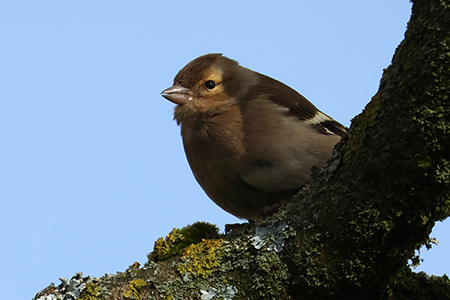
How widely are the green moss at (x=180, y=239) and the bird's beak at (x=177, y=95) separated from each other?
192 centimetres

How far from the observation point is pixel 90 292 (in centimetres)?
361

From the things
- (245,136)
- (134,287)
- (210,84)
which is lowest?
(134,287)

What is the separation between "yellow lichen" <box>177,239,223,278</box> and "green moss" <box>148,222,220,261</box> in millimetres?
162

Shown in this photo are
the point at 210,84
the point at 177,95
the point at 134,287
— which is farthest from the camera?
the point at 210,84

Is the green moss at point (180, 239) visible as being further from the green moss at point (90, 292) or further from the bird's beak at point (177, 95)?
the bird's beak at point (177, 95)

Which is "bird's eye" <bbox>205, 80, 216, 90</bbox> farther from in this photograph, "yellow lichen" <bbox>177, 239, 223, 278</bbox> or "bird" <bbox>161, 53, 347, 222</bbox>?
"yellow lichen" <bbox>177, 239, 223, 278</bbox>

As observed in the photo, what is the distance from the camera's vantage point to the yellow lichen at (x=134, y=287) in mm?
3492

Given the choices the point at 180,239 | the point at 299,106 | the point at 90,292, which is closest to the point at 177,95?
the point at 299,106

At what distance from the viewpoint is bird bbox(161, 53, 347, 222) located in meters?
5.23

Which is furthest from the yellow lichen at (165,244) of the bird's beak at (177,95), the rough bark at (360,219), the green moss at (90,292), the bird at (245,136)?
the bird's beak at (177,95)

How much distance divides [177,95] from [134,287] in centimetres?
287

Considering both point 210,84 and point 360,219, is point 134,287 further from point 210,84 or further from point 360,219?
point 210,84

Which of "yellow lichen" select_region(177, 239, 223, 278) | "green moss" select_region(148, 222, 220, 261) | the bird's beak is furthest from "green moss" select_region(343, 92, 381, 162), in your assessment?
the bird's beak

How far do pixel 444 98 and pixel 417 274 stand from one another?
5.34ft
